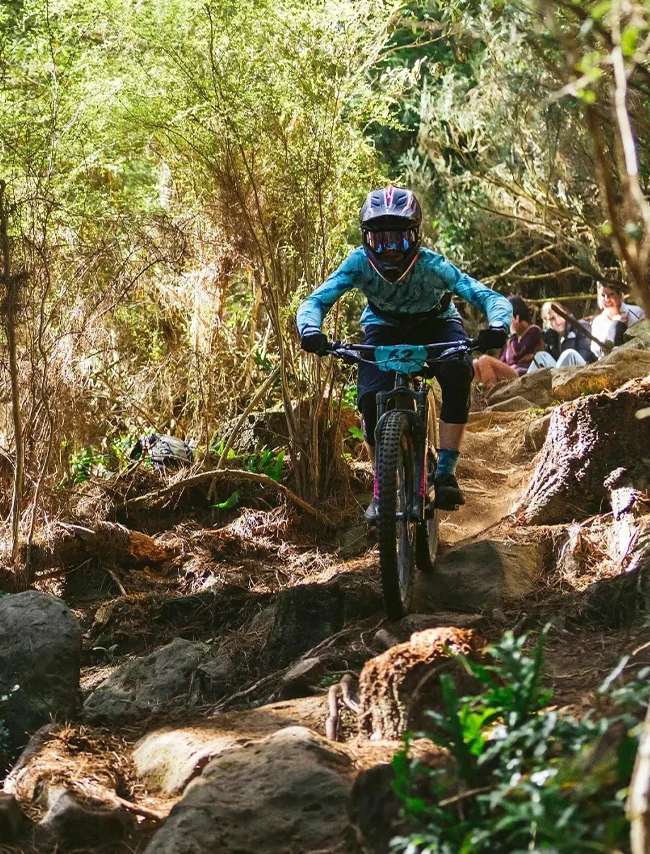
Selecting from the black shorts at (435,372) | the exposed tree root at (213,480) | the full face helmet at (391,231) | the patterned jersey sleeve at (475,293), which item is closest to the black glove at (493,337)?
the patterned jersey sleeve at (475,293)

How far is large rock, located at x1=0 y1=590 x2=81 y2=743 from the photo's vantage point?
16.4 feet

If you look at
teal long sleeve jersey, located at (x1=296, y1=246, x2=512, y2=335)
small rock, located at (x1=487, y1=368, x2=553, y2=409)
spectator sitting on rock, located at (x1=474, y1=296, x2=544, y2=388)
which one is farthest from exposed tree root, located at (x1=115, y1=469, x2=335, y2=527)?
spectator sitting on rock, located at (x1=474, y1=296, x2=544, y2=388)

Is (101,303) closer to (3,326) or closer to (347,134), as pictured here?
(3,326)

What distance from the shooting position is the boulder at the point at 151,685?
17.6 feet

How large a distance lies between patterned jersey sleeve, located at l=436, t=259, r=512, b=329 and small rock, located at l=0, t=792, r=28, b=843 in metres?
3.14

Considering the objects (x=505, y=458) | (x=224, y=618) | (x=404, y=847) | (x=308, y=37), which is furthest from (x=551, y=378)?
(x=404, y=847)

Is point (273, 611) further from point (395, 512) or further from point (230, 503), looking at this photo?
point (230, 503)

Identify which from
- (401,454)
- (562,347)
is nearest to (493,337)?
(401,454)

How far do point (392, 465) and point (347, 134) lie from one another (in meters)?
4.12

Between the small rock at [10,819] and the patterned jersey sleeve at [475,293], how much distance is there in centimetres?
314

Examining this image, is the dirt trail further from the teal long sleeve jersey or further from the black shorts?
the teal long sleeve jersey

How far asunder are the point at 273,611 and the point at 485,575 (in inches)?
54.0

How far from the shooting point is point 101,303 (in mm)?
A: 7938

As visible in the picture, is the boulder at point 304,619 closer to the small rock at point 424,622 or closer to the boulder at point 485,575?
the small rock at point 424,622
